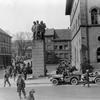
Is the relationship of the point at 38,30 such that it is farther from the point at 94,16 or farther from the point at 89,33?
the point at 94,16

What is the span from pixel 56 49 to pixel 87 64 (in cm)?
5717

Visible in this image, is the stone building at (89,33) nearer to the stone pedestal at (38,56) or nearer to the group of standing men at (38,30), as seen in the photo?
the group of standing men at (38,30)

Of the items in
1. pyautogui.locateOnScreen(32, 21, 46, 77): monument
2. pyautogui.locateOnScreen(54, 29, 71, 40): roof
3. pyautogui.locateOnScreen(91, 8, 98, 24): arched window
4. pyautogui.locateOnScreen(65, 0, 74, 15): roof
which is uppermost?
pyautogui.locateOnScreen(65, 0, 74, 15): roof

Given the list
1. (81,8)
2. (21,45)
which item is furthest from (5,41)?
(81,8)

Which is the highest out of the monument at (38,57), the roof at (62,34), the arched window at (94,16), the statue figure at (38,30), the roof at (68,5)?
the roof at (68,5)

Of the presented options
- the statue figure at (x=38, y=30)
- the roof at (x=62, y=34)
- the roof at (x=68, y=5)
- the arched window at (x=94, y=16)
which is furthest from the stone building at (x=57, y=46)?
the statue figure at (x=38, y=30)

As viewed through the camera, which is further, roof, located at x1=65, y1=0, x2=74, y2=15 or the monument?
roof, located at x1=65, y1=0, x2=74, y2=15

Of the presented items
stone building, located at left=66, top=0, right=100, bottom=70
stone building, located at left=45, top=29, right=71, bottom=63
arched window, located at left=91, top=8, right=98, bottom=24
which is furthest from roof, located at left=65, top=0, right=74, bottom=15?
stone building, located at left=45, top=29, right=71, bottom=63

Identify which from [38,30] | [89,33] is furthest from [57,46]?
[38,30]

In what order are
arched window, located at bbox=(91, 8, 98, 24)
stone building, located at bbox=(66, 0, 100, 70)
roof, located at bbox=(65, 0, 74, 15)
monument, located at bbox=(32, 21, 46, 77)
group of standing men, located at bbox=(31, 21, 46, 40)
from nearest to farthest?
monument, located at bbox=(32, 21, 46, 77)
group of standing men, located at bbox=(31, 21, 46, 40)
stone building, located at bbox=(66, 0, 100, 70)
arched window, located at bbox=(91, 8, 98, 24)
roof, located at bbox=(65, 0, 74, 15)

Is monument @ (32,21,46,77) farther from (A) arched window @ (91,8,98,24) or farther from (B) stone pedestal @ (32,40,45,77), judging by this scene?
(A) arched window @ (91,8,98,24)

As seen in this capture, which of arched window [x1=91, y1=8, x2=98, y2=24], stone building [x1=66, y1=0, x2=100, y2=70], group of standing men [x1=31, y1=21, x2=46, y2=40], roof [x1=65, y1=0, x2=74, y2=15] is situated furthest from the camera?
roof [x1=65, y1=0, x2=74, y2=15]

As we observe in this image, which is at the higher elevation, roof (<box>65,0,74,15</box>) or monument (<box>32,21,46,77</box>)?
roof (<box>65,0,74,15</box>)

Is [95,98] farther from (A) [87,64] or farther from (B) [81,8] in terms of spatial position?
(B) [81,8]
